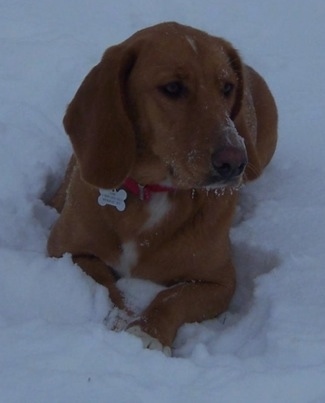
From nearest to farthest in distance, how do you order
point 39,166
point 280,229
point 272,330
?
point 272,330 < point 280,229 < point 39,166

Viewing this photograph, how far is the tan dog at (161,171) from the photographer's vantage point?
140 inches

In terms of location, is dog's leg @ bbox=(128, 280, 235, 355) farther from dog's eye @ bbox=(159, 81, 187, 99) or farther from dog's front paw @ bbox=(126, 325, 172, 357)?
dog's eye @ bbox=(159, 81, 187, 99)

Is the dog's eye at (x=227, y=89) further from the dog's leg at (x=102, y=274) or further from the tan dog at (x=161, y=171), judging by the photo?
A: the dog's leg at (x=102, y=274)

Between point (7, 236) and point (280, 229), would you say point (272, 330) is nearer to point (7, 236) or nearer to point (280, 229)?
point (280, 229)

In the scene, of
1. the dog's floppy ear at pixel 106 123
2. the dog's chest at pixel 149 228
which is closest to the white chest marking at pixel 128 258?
the dog's chest at pixel 149 228

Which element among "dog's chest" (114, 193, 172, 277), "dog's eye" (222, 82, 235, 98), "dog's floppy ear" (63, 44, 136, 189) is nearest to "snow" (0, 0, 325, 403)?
"dog's chest" (114, 193, 172, 277)

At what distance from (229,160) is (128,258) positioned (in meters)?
0.83

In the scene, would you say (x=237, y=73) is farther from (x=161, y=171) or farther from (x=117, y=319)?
(x=117, y=319)

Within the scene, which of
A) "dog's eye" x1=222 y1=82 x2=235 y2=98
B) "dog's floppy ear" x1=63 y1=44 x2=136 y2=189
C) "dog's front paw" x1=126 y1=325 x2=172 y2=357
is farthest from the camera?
"dog's eye" x1=222 y1=82 x2=235 y2=98

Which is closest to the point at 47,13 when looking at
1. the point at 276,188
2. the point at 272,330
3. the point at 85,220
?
the point at 276,188

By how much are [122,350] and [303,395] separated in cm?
68

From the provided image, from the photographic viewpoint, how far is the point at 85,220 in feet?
13.1

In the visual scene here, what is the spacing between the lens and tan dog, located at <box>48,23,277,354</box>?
3.54m

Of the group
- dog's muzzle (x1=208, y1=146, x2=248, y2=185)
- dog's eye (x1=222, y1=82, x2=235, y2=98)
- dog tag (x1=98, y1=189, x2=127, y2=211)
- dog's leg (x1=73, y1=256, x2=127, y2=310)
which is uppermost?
dog's eye (x1=222, y1=82, x2=235, y2=98)
